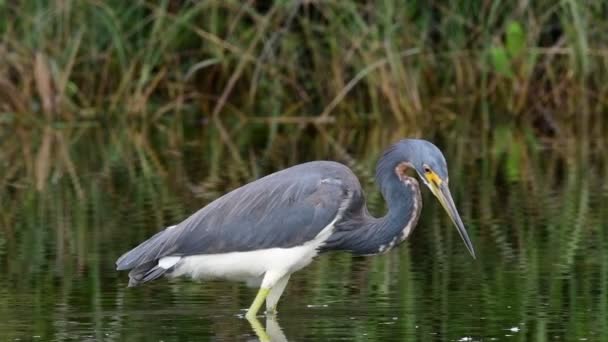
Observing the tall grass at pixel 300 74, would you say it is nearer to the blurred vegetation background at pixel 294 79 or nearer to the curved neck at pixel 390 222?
the blurred vegetation background at pixel 294 79

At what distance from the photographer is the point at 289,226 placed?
22.5ft

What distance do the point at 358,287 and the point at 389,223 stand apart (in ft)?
1.84

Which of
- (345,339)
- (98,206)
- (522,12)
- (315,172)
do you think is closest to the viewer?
(345,339)

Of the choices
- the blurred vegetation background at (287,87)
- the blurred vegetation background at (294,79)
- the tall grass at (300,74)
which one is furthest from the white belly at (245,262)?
the tall grass at (300,74)

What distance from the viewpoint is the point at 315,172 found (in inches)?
276

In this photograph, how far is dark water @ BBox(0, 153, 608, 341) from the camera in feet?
21.2

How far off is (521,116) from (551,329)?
926 cm

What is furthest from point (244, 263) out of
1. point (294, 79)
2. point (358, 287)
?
point (294, 79)

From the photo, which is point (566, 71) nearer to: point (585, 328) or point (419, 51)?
point (419, 51)

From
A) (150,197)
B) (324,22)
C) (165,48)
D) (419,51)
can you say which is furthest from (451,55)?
(150,197)

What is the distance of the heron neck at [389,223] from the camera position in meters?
6.98

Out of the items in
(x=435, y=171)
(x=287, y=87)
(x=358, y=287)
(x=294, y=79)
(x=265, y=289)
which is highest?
(x=435, y=171)

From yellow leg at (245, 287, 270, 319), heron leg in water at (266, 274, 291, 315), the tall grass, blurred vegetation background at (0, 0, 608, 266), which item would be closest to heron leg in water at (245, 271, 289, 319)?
yellow leg at (245, 287, 270, 319)

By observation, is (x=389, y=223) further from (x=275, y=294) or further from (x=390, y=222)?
(x=275, y=294)
